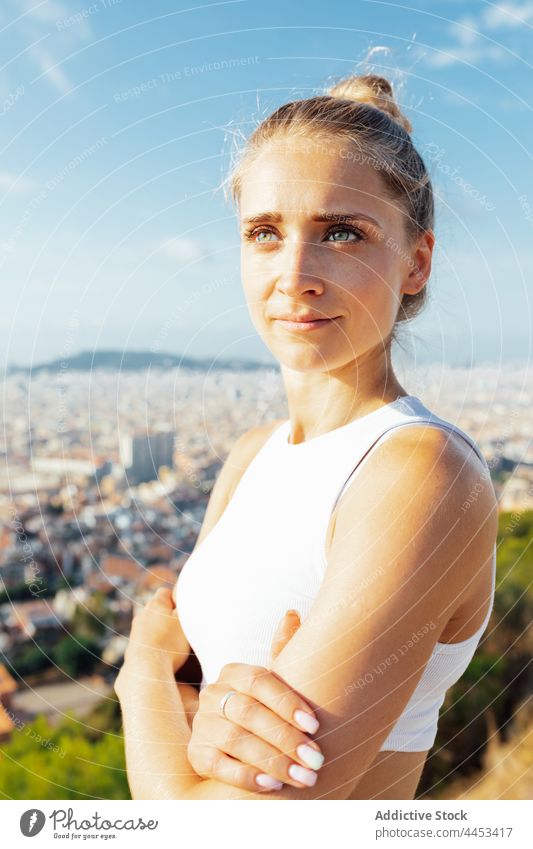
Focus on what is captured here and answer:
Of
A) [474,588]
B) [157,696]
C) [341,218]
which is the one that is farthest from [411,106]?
[157,696]

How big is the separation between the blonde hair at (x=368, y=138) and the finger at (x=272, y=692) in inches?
21.7

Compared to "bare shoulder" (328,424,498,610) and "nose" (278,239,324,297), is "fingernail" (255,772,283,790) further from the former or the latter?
"nose" (278,239,324,297)

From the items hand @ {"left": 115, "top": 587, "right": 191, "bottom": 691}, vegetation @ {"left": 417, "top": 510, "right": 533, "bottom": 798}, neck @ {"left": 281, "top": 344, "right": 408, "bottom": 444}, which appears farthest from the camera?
vegetation @ {"left": 417, "top": 510, "right": 533, "bottom": 798}

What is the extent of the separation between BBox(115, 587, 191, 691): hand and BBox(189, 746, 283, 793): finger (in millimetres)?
307

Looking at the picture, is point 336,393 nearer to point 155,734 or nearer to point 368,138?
point 368,138

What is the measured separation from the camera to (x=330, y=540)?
764 millimetres

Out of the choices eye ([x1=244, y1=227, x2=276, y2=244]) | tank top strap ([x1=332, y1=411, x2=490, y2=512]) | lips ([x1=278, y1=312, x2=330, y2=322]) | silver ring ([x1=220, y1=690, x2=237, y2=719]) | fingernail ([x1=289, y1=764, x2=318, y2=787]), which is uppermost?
eye ([x1=244, y1=227, x2=276, y2=244])

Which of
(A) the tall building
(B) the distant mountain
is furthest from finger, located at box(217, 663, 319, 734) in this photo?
(A) the tall building

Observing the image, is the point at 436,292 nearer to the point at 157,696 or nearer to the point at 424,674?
the point at 424,674

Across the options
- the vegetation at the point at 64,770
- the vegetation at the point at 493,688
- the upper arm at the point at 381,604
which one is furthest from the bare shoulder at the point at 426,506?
the vegetation at the point at 493,688

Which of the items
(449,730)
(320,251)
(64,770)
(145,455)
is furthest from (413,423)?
(449,730)

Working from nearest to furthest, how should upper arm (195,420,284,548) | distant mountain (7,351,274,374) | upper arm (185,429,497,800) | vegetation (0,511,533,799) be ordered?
upper arm (185,429,497,800) → upper arm (195,420,284,548) → distant mountain (7,351,274,374) → vegetation (0,511,533,799)

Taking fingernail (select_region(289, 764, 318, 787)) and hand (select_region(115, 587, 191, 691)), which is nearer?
fingernail (select_region(289, 764, 318, 787))

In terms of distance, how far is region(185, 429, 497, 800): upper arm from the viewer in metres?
0.66
